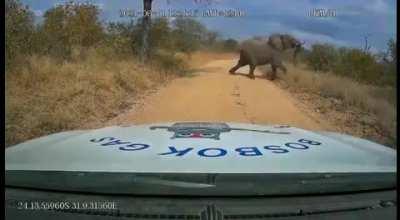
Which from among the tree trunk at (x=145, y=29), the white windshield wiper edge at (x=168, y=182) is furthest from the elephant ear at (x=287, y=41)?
the white windshield wiper edge at (x=168, y=182)

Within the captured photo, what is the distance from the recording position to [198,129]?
2.13 meters

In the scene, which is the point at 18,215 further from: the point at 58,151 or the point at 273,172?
the point at 273,172

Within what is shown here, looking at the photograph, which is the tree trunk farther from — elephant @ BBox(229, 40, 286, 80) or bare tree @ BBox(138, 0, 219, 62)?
elephant @ BBox(229, 40, 286, 80)

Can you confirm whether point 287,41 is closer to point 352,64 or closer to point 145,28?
point 352,64

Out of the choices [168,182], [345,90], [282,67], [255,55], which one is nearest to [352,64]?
[345,90]

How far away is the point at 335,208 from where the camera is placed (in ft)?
5.43

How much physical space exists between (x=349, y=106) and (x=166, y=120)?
96cm

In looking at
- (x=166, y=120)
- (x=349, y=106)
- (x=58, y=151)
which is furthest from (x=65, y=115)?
(x=349, y=106)

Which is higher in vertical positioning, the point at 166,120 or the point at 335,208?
the point at 166,120

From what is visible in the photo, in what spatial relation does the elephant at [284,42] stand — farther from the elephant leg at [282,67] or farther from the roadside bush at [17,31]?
the roadside bush at [17,31]

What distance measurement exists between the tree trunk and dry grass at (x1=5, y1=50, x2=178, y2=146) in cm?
15

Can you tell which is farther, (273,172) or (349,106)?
(349,106)
